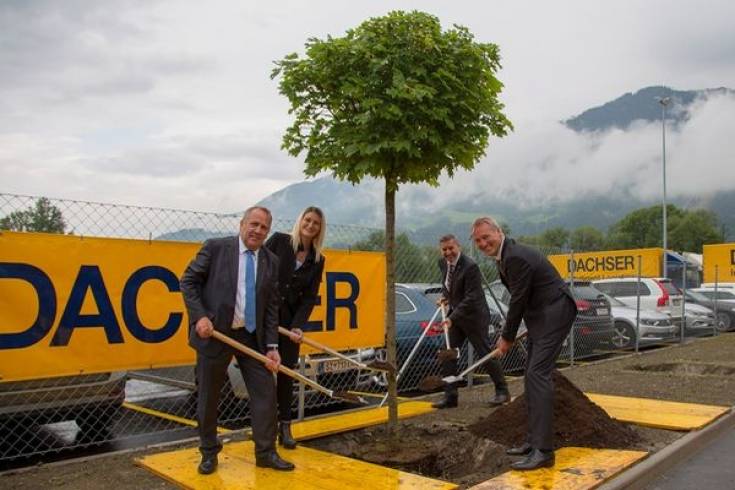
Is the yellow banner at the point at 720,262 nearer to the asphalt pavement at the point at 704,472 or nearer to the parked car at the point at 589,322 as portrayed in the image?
the parked car at the point at 589,322

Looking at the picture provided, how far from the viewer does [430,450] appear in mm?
5824

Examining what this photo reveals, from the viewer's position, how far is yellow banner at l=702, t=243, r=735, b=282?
24.3 meters

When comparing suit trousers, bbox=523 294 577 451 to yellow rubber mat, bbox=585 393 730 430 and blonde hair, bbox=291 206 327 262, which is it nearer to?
blonde hair, bbox=291 206 327 262

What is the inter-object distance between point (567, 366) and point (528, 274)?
730cm

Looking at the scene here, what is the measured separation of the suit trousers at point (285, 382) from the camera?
18.6 feet

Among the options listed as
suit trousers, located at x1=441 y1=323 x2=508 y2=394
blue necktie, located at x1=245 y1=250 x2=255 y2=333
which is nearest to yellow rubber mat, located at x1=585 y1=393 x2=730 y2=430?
suit trousers, located at x1=441 y1=323 x2=508 y2=394

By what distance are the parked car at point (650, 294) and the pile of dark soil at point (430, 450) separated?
11.4 m

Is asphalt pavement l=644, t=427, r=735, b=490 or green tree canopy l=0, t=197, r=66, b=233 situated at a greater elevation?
green tree canopy l=0, t=197, r=66, b=233

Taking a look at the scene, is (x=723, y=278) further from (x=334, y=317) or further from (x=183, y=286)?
(x=183, y=286)

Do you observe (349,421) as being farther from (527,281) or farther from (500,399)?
(527,281)

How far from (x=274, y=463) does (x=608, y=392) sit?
5.55m

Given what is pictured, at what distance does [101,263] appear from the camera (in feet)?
18.1

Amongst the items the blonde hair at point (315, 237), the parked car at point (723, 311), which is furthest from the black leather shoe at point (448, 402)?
the parked car at point (723, 311)

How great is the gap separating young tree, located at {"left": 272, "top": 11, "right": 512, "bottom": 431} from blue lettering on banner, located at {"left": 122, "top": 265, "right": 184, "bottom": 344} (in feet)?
5.22
